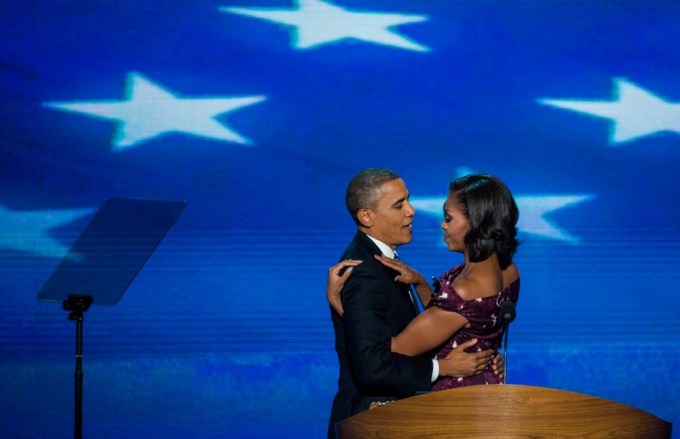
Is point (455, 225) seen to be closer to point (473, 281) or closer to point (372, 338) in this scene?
point (473, 281)

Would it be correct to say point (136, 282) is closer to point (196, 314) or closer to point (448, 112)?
point (196, 314)

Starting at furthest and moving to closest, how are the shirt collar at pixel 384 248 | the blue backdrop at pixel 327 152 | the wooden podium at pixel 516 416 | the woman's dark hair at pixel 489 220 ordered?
1. the blue backdrop at pixel 327 152
2. the shirt collar at pixel 384 248
3. the woman's dark hair at pixel 489 220
4. the wooden podium at pixel 516 416

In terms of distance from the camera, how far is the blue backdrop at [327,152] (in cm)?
411

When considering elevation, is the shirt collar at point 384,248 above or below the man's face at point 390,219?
below

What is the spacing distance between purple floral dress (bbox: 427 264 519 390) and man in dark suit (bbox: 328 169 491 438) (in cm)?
4

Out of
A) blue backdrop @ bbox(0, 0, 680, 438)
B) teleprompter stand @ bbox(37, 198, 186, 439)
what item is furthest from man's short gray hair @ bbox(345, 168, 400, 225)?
blue backdrop @ bbox(0, 0, 680, 438)

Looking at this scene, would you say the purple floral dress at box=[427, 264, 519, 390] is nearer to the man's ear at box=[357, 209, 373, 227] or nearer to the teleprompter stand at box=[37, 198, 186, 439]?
the man's ear at box=[357, 209, 373, 227]

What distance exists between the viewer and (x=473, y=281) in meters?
2.35

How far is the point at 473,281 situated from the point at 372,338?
0.30m

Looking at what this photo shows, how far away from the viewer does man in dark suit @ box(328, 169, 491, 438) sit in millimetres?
2369

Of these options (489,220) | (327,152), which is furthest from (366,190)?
(327,152)

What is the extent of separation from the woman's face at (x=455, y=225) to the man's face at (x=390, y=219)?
26 centimetres

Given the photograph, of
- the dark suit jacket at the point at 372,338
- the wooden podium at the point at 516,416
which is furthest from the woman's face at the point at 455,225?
the wooden podium at the point at 516,416

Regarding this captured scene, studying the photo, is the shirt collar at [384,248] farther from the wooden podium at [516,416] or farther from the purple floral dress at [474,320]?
the wooden podium at [516,416]
